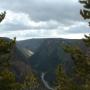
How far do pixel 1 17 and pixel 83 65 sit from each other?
6828 mm

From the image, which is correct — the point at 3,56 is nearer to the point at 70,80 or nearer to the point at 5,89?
the point at 5,89

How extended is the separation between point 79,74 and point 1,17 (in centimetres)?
708

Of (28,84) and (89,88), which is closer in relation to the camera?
(89,88)

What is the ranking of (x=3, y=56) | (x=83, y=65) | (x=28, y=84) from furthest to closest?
1. (x=28, y=84)
2. (x=83, y=65)
3. (x=3, y=56)

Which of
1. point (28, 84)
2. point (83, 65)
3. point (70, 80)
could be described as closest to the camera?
point (83, 65)

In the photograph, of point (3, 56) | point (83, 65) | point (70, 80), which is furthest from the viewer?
point (70, 80)

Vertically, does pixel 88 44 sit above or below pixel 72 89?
above

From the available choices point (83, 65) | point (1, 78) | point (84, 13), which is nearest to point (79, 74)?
point (83, 65)

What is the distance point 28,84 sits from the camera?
7854 inches

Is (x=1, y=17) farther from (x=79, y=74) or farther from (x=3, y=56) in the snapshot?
(x=79, y=74)

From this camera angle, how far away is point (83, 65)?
86.9 ft

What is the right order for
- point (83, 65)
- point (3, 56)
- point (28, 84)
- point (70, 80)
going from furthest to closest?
point (28, 84) < point (70, 80) < point (83, 65) < point (3, 56)

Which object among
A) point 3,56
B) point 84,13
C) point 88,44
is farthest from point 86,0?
point 3,56

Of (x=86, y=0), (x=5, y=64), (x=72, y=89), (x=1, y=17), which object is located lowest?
(x=72, y=89)
